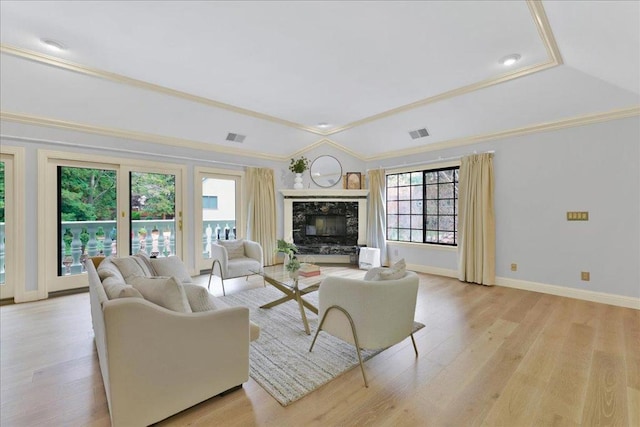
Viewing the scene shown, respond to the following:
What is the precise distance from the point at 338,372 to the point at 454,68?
3255mm

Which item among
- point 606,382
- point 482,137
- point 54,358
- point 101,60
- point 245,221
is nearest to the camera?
point 606,382

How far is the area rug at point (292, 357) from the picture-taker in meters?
1.95

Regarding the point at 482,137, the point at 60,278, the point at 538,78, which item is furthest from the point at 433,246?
the point at 60,278

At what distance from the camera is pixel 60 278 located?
12.8 ft

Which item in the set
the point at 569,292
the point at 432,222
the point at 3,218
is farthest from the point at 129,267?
the point at 569,292

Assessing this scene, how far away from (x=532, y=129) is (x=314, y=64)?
131 inches

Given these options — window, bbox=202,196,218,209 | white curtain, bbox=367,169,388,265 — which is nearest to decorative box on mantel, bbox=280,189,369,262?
white curtain, bbox=367,169,388,265

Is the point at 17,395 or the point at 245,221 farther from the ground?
the point at 245,221

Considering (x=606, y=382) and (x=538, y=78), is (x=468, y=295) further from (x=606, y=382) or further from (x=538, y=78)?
(x=538, y=78)

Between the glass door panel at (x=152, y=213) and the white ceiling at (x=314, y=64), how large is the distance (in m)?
0.73

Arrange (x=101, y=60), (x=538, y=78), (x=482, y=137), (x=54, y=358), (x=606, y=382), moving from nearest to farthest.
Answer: (x=606, y=382) < (x=54, y=358) < (x=101, y=60) < (x=538, y=78) < (x=482, y=137)

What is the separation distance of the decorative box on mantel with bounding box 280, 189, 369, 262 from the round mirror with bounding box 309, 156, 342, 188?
30 cm

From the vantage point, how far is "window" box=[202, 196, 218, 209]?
5.20 meters

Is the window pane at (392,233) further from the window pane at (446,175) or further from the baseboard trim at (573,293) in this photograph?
the baseboard trim at (573,293)
